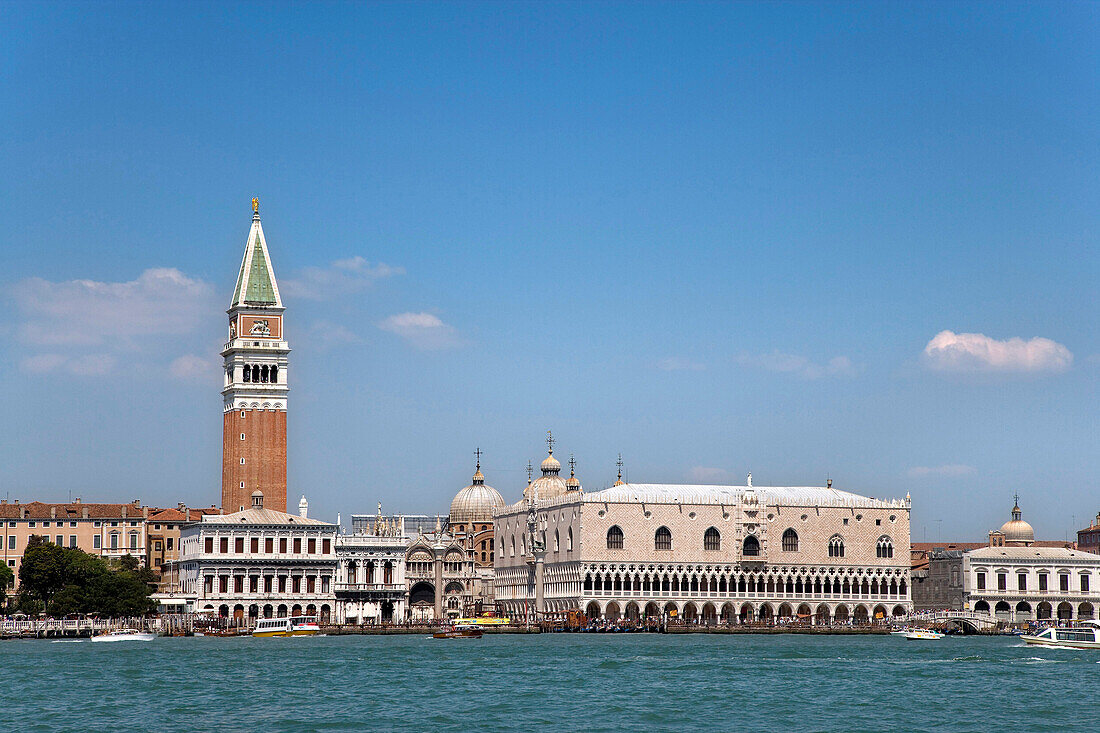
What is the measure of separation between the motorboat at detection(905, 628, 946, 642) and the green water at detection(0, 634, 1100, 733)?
15.6 m

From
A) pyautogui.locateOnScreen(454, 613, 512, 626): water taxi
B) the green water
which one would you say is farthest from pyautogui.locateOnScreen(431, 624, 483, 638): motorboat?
the green water

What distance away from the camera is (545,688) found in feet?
215

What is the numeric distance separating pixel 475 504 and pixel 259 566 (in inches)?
1522

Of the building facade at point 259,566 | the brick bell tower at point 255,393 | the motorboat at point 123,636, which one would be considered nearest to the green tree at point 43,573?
the motorboat at point 123,636

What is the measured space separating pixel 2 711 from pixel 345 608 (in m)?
75.4

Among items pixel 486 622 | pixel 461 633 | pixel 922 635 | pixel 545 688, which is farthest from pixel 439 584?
pixel 545 688

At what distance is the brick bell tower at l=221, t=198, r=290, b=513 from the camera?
5354 inches

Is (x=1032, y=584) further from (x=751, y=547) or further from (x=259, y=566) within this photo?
(x=259, y=566)

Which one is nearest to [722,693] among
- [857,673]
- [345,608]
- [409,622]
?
[857,673]

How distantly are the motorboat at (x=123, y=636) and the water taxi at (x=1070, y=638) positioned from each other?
165ft

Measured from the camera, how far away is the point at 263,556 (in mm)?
127812

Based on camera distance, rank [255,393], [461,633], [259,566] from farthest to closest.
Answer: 1. [255,393]
2. [259,566]
3. [461,633]

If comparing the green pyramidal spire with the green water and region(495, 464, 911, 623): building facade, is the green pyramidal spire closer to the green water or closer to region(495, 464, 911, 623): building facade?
region(495, 464, 911, 623): building facade

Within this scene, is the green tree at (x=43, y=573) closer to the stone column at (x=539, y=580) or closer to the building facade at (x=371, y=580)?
the building facade at (x=371, y=580)
